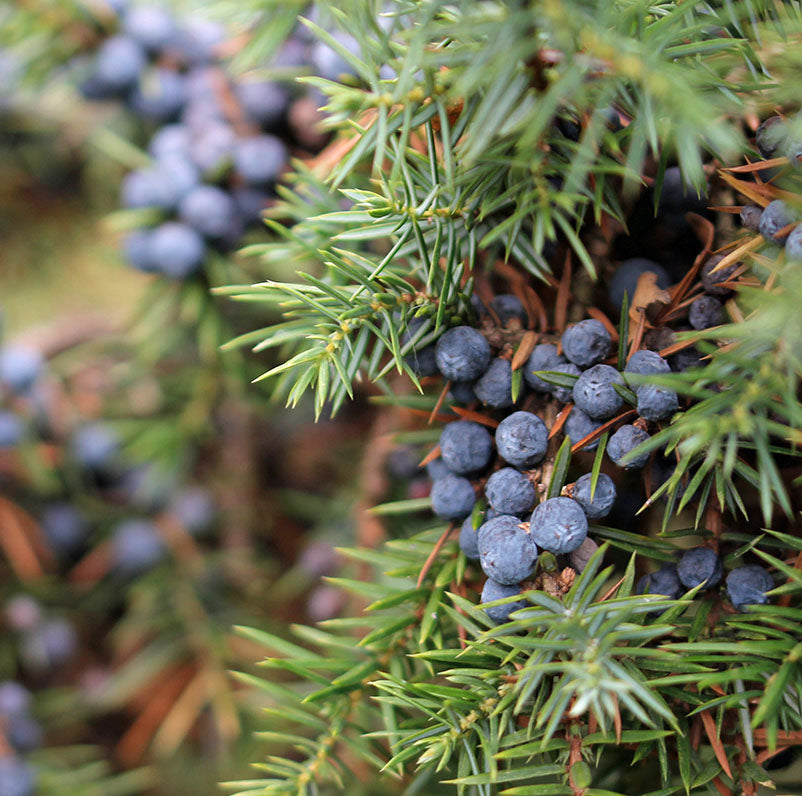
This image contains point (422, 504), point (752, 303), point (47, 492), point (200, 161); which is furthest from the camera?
point (47, 492)

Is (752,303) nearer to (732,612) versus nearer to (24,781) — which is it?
(732,612)

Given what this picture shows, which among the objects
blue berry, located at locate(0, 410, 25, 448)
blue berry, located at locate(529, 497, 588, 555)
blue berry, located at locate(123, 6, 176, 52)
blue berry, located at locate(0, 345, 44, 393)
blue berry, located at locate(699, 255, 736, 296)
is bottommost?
blue berry, located at locate(0, 410, 25, 448)

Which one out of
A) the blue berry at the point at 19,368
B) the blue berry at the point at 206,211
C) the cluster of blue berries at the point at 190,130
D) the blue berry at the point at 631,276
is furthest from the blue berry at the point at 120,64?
the blue berry at the point at 631,276

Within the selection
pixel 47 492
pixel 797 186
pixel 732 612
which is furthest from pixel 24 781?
pixel 797 186

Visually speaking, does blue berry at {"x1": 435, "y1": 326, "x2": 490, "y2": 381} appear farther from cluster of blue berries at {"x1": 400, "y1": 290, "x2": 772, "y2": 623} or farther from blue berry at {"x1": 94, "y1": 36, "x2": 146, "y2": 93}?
blue berry at {"x1": 94, "y1": 36, "x2": 146, "y2": 93}

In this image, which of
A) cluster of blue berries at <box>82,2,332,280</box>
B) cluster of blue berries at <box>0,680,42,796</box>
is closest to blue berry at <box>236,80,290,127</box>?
cluster of blue berries at <box>82,2,332,280</box>

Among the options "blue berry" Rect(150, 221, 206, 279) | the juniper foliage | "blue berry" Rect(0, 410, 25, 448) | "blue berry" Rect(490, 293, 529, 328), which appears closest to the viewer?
the juniper foliage

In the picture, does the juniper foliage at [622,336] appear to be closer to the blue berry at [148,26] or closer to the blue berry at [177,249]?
the blue berry at [177,249]
